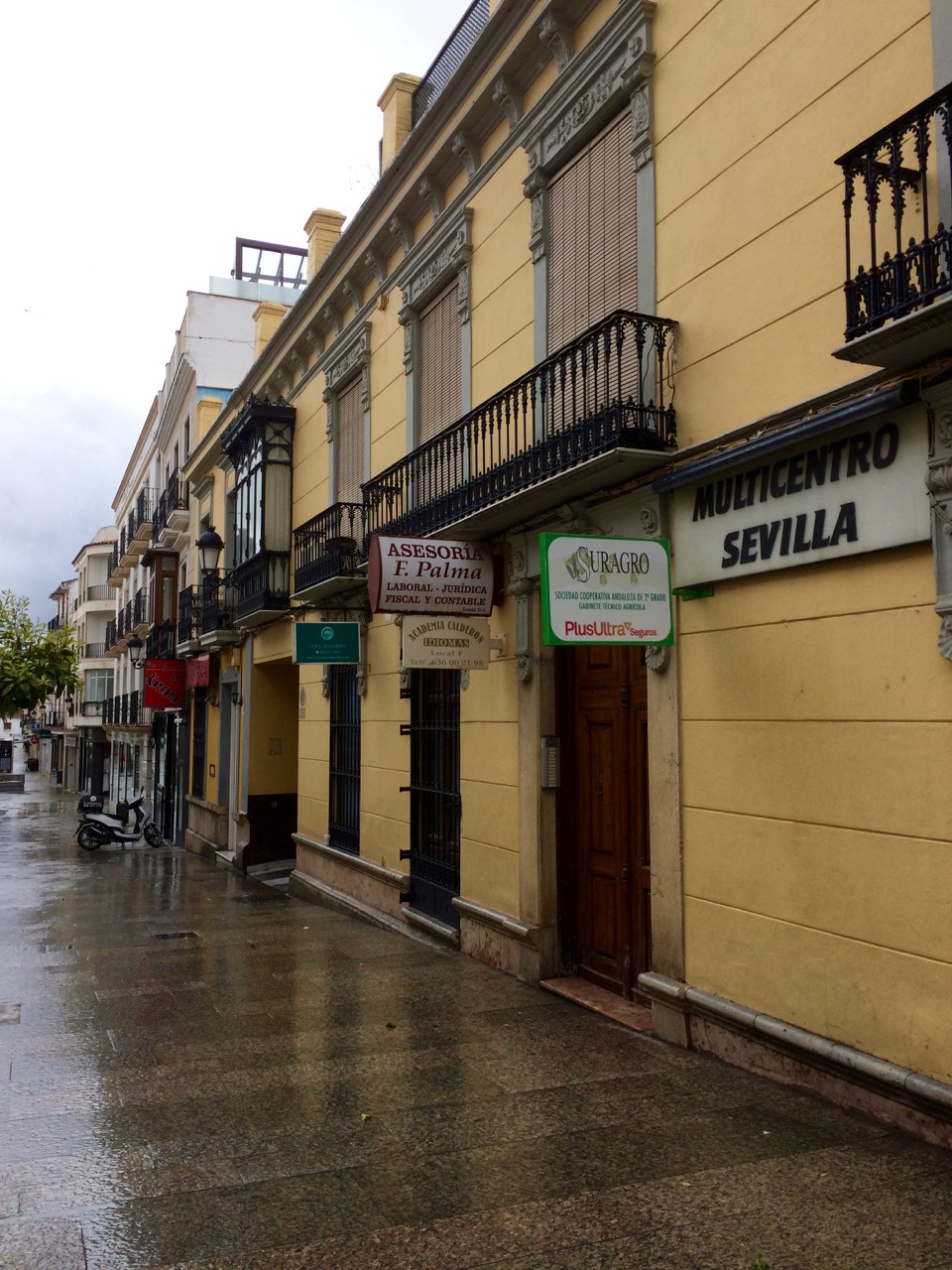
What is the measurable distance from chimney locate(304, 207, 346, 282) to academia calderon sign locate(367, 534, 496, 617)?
7.76 metres

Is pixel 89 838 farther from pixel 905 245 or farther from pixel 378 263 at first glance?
pixel 905 245

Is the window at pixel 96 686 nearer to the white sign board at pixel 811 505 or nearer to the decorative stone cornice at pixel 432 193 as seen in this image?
the decorative stone cornice at pixel 432 193

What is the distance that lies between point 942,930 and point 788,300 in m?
3.16

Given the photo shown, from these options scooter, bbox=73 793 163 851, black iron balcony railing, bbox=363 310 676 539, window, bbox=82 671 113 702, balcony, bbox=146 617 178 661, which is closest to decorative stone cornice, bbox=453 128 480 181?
black iron balcony railing, bbox=363 310 676 539

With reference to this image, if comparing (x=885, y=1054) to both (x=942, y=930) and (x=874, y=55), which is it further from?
(x=874, y=55)

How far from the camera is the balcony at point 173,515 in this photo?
79.1ft

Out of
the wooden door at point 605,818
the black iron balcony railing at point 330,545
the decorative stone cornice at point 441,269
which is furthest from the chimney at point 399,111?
the wooden door at point 605,818

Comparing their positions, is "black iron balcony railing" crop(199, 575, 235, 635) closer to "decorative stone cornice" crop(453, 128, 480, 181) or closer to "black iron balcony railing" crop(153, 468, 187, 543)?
"black iron balcony railing" crop(153, 468, 187, 543)

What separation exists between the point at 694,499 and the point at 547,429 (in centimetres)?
188

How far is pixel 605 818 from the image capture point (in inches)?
289

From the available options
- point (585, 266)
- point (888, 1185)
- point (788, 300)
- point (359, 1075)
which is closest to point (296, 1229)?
point (359, 1075)

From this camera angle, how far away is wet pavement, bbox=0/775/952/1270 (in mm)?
3656

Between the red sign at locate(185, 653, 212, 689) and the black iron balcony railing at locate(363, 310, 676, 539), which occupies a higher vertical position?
the black iron balcony railing at locate(363, 310, 676, 539)

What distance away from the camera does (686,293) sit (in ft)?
20.4
